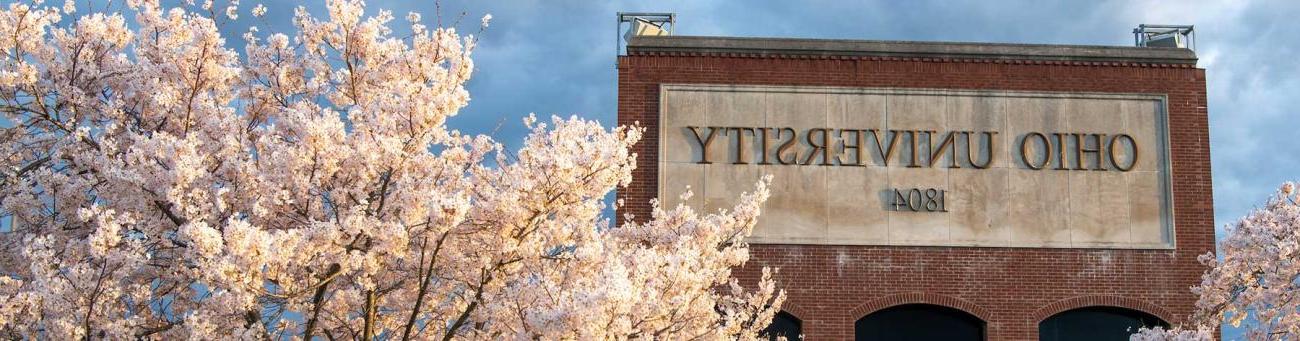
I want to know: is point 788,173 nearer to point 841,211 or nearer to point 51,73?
point 841,211

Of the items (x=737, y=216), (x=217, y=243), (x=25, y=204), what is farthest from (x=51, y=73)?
(x=737, y=216)

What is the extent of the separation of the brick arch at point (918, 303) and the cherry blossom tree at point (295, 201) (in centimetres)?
688

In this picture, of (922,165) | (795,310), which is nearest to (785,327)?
(795,310)

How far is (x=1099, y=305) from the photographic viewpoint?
22.1m

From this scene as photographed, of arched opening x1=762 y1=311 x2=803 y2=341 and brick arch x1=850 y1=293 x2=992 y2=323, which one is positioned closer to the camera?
brick arch x1=850 y1=293 x2=992 y2=323

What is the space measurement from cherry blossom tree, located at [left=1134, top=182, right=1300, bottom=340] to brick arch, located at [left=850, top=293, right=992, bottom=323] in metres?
3.84

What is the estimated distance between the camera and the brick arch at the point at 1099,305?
2208cm

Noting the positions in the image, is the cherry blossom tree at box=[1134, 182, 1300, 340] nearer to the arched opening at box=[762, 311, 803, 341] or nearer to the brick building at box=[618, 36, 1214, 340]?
the brick building at box=[618, 36, 1214, 340]

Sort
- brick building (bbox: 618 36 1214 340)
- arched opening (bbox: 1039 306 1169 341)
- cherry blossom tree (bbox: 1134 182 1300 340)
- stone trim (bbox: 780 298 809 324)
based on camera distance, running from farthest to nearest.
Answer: arched opening (bbox: 1039 306 1169 341) < brick building (bbox: 618 36 1214 340) < stone trim (bbox: 780 298 809 324) < cherry blossom tree (bbox: 1134 182 1300 340)

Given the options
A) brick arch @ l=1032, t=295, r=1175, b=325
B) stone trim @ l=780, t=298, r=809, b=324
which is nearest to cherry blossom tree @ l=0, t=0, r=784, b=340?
stone trim @ l=780, t=298, r=809, b=324

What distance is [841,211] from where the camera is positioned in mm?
22203

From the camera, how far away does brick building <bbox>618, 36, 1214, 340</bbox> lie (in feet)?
72.3

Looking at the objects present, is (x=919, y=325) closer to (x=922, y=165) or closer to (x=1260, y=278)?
(x=922, y=165)

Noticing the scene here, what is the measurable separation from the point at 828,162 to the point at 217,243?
43.3ft
